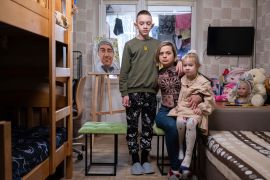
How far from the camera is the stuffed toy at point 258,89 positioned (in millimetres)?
2682

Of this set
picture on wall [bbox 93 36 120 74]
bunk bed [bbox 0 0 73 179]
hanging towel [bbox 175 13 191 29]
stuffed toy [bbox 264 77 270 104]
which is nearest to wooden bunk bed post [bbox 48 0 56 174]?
bunk bed [bbox 0 0 73 179]

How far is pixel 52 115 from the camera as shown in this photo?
1.95 metres

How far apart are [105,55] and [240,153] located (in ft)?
8.87

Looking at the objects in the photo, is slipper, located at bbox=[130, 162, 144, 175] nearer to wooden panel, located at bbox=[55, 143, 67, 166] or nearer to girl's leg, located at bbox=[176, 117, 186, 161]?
girl's leg, located at bbox=[176, 117, 186, 161]

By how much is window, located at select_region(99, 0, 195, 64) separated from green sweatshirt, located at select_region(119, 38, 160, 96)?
1923 mm

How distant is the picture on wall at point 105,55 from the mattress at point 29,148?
1772 mm

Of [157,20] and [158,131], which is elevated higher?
[157,20]

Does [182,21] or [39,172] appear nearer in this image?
[39,172]

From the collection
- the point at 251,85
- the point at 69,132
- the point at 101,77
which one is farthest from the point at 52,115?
the point at 101,77

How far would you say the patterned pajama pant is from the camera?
102 inches

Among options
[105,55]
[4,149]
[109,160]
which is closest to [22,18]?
[4,149]

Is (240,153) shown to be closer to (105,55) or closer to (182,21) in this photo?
(105,55)

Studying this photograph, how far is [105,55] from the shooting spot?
4.10 m

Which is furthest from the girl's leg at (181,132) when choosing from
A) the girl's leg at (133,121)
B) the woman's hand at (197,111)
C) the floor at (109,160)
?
the girl's leg at (133,121)
